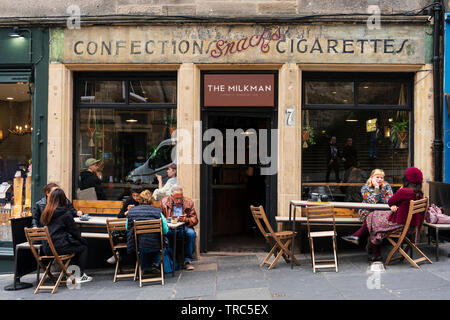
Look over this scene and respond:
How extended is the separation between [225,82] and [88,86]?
276 centimetres

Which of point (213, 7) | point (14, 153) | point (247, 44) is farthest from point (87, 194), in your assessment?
point (213, 7)

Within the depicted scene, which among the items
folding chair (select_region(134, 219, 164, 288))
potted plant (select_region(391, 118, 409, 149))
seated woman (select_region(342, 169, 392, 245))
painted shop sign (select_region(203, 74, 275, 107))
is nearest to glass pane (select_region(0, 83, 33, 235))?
folding chair (select_region(134, 219, 164, 288))

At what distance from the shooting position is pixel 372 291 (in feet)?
18.7

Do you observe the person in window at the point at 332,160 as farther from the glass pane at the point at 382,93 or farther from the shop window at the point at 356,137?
the glass pane at the point at 382,93

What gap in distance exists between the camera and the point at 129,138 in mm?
8938

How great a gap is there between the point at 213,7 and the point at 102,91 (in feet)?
8.94

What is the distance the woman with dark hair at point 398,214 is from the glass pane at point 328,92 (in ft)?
7.46

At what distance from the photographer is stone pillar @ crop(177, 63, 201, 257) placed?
27.7 feet

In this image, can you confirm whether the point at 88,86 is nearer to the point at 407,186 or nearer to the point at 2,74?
the point at 2,74

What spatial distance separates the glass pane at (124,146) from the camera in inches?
348

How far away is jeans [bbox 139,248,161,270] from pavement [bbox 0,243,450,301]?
0.33 meters

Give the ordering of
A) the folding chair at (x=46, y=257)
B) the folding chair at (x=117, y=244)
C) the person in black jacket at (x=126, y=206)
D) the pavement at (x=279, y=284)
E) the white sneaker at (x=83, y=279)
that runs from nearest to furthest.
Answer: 1. the pavement at (x=279, y=284)
2. the folding chair at (x=46, y=257)
3. the folding chair at (x=117, y=244)
4. the white sneaker at (x=83, y=279)
5. the person in black jacket at (x=126, y=206)

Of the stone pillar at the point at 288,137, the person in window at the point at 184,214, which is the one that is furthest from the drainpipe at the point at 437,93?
the person in window at the point at 184,214
